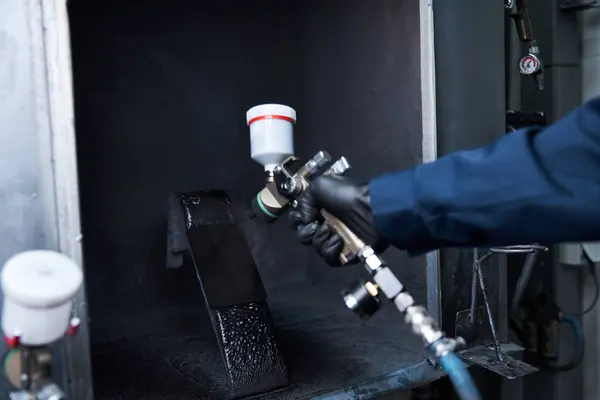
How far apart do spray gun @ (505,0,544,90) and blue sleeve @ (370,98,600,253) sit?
0.95 metres

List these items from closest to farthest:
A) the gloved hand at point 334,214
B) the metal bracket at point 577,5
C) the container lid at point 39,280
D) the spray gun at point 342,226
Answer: the container lid at point 39,280 → the spray gun at point 342,226 → the gloved hand at point 334,214 → the metal bracket at point 577,5

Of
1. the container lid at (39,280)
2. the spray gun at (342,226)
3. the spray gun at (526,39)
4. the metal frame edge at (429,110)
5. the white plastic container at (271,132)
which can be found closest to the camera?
the container lid at (39,280)

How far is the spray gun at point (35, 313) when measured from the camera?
0.61 m

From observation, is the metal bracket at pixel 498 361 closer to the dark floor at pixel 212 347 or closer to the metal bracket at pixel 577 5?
the dark floor at pixel 212 347

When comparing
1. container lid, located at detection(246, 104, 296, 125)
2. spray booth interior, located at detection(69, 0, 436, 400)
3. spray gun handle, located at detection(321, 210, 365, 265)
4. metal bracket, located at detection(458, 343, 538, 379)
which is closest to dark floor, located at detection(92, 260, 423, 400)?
spray booth interior, located at detection(69, 0, 436, 400)

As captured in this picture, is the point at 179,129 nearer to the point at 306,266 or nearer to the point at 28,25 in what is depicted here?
the point at 306,266

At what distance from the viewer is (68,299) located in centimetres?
63

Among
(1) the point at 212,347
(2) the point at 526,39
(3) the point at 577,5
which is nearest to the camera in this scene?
(1) the point at 212,347

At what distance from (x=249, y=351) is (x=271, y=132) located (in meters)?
0.47

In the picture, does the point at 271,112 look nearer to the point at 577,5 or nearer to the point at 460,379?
the point at 460,379

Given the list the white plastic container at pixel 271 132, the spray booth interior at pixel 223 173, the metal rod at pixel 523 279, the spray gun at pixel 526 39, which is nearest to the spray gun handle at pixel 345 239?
the white plastic container at pixel 271 132

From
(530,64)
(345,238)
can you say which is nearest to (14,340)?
(345,238)

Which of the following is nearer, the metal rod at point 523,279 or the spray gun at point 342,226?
the spray gun at point 342,226

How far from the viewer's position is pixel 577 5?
1.64 meters
